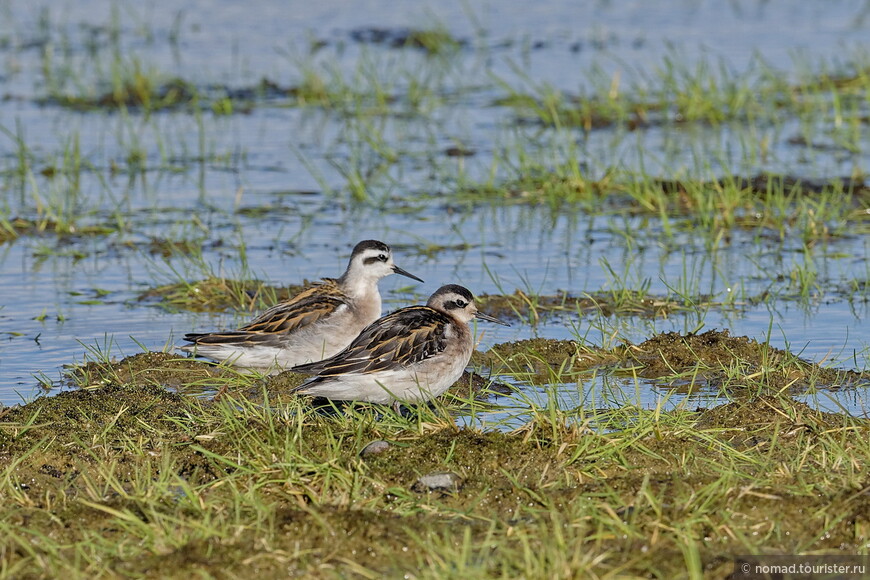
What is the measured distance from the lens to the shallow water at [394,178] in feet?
34.5

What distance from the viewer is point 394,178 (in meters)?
15.2

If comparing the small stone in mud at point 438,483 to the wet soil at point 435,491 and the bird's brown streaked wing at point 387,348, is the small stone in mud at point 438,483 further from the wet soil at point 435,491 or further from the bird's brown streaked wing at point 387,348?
the bird's brown streaked wing at point 387,348

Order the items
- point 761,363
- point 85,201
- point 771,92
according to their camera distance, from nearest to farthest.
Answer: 1. point 761,363
2. point 85,201
3. point 771,92

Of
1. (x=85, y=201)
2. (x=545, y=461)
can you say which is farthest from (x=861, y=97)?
(x=545, y=461)

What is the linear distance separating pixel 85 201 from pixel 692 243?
19.6ft

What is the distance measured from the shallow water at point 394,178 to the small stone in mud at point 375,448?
1.29 metres

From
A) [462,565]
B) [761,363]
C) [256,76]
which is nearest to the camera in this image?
[462,565]

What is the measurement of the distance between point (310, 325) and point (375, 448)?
2788 millimetres

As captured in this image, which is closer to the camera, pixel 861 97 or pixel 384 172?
pixel 384 172

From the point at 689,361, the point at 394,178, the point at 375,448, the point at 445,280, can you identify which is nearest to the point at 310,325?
the point at 445,280

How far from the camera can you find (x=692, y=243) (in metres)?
12.5

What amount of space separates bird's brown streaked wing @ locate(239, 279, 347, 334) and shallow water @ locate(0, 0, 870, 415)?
2.63ft

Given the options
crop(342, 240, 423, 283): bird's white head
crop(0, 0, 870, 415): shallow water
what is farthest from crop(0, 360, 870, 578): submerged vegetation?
crop(342, 240, 423, 283): bird's white head

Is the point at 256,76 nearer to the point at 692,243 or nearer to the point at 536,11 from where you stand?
the point at 536,11
